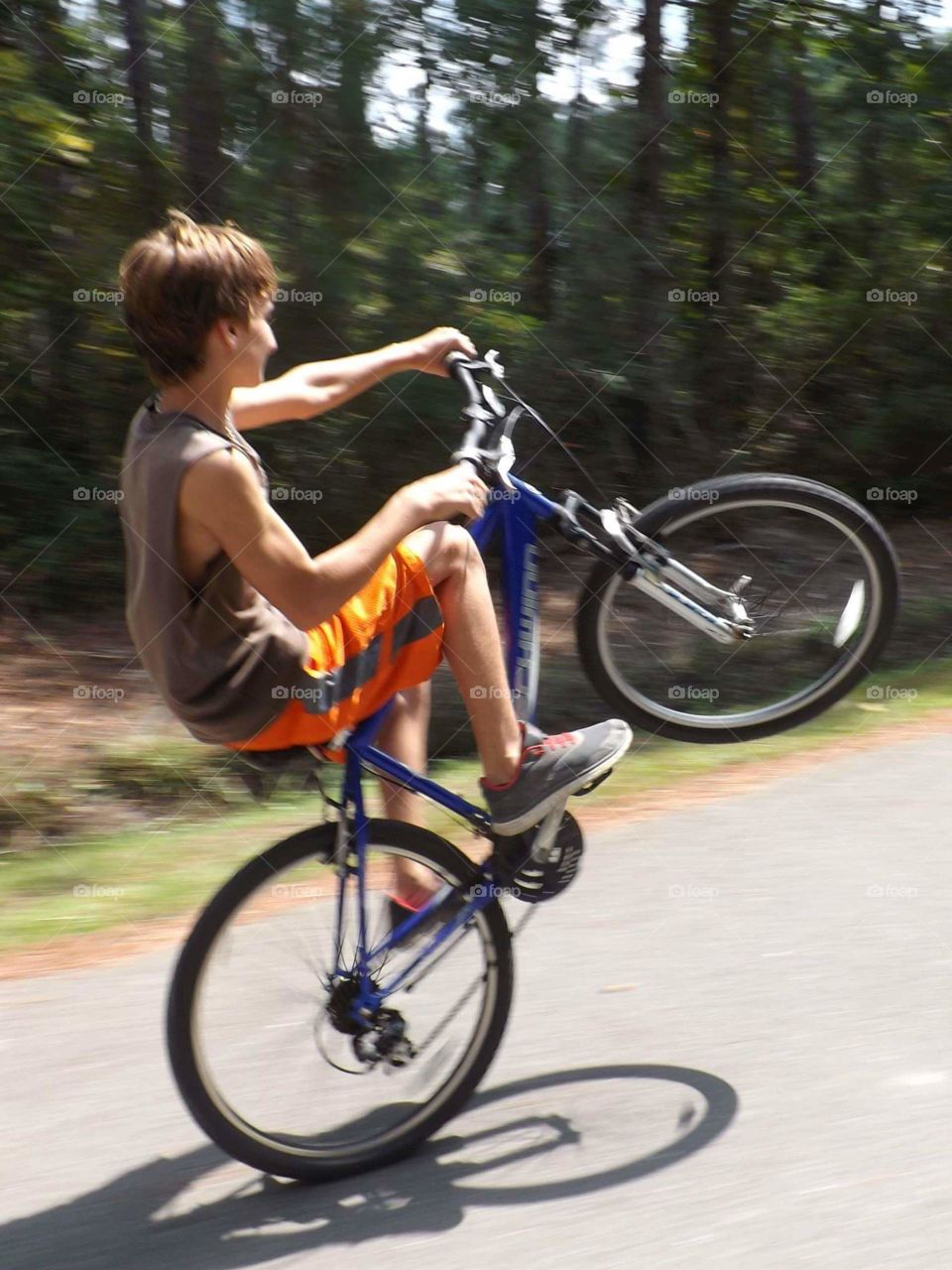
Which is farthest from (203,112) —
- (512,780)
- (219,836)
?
(512,780)

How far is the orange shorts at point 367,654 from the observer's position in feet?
9.20

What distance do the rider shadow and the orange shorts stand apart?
843mm

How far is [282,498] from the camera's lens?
6.83 metres

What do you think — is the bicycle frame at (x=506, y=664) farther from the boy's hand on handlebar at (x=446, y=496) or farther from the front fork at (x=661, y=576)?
the boy's hand on handlebar at (x=446, y=496)

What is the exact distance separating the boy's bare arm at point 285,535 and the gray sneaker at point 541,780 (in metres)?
0.57

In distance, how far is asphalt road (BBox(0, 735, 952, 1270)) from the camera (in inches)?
105

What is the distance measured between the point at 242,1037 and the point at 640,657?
213 centimetres

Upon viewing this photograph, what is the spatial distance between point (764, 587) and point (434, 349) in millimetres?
1408

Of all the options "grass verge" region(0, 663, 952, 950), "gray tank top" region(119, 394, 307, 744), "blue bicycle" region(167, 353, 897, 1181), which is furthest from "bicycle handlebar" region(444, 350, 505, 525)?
"grass verge" region(0, 663, 952, 950)

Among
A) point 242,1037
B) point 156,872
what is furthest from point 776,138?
point 242,1037

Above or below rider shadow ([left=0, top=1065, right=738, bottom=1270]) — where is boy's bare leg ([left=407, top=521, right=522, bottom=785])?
above

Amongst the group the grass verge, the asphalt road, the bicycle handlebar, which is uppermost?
the bicycle handlebar

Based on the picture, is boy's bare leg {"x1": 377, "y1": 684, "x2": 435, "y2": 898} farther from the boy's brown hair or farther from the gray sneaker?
the boy's brown hair

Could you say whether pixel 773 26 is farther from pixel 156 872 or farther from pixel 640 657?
pixel 156 872
